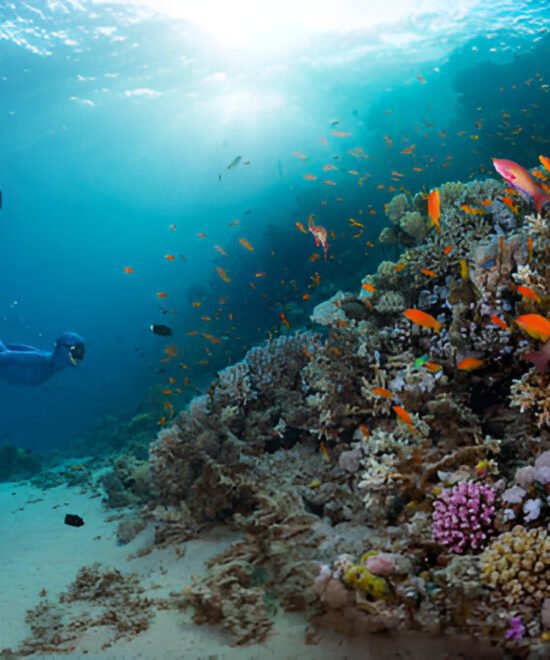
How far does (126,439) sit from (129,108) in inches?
1121

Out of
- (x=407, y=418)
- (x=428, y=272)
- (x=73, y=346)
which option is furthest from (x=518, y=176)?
(x=73, y=346)

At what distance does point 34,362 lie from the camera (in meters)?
12.7

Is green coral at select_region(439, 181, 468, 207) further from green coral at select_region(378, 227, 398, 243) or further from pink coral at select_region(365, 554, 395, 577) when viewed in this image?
pink coral at select_region(365, 554, 395, 577)

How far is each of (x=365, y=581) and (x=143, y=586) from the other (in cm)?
314

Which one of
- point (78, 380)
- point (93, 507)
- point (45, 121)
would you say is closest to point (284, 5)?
point (45, 121)

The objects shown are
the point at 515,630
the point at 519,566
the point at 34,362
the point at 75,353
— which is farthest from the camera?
the point at 34,362

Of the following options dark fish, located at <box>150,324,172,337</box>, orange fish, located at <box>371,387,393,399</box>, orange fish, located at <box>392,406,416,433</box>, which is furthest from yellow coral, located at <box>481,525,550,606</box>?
dark fish, located at <box>150,324,172,337</box>

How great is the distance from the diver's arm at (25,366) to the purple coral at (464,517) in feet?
37.9

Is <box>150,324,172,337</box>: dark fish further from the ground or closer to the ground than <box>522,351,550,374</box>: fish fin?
closer to the ground

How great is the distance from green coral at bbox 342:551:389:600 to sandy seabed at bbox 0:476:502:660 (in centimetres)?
30

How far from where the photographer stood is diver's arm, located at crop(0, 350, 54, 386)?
1271 centimetres

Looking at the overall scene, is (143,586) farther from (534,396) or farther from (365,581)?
(534,396)

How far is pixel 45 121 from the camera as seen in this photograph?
34.1 meters

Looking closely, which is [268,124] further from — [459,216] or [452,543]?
[452,543]
